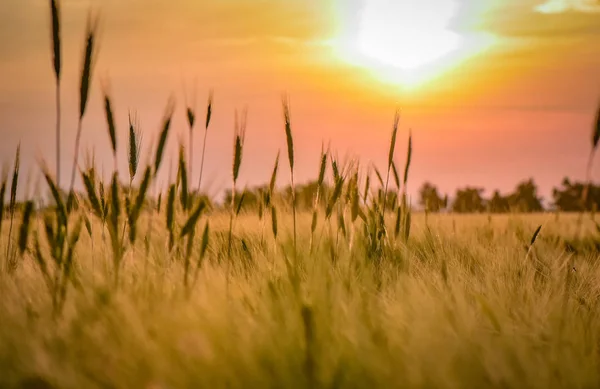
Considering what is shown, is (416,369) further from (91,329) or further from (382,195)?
(382,195)

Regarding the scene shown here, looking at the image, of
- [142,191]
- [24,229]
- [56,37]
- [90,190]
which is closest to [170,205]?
[142,191]

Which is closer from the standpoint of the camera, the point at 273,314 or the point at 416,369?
the point at 416,369

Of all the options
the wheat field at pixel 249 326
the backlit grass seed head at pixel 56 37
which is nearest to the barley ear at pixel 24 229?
the wheat field at pixel 249 326

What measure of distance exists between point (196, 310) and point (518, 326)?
687mm

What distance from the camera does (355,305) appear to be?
1.39 m

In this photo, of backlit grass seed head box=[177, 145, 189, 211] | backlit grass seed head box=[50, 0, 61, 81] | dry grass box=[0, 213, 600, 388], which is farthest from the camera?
backlit grass seed head box=[177, 145, 189, 211]

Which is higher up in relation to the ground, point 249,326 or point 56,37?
point 56,37

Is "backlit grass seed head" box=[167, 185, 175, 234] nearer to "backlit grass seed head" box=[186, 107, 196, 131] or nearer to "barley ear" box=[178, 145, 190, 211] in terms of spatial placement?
"barley ear" box=[178, 145, 190, 211]

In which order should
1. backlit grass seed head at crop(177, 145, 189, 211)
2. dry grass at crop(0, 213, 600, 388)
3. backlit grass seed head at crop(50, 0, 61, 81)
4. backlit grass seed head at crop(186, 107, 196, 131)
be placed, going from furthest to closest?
backlit grass seed head at crop(186, 107, 196, 131), backlit grass seed head at crop(177, 145, 189, 211), backlit grass seed head at crop(50, 0, 61, 81), dry grass at crop(0, 213, 600, 388)

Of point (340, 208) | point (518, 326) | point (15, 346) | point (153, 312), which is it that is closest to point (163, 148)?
point (153, 312)

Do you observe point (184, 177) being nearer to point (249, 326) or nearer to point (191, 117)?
point (191, 117)

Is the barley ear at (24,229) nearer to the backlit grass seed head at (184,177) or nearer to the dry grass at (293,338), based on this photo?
the dry grass at (293,338)

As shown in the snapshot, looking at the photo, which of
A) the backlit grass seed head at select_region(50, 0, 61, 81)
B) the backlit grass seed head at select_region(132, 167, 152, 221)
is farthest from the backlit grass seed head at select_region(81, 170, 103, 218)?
the backlit grass seed head at select_region(50, 0, 61, 81)

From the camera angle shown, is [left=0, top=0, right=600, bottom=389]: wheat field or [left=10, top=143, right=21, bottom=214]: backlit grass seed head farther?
[left=10, top=143, right=21, bottom=214]: backlit grass seed head
